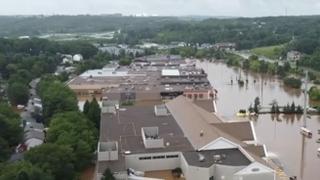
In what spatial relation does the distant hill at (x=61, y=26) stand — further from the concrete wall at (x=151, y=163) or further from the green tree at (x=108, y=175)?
the green tree at (x=108, y=175)

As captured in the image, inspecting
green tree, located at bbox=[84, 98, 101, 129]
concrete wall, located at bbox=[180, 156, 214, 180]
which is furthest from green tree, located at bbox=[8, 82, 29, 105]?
concrete wall, located at bbox=[180, 156, 214, 180]

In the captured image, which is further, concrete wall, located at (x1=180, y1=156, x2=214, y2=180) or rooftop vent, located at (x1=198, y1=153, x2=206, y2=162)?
rooftop vent, located at (x1=198, y1=153, x2=206, y2=162)

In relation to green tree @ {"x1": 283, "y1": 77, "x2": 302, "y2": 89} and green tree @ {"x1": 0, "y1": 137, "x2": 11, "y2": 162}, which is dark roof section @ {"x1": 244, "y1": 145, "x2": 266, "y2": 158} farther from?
green tree @ {"x1": 283, "y1": 77, "x2": 302, "y2": 89}

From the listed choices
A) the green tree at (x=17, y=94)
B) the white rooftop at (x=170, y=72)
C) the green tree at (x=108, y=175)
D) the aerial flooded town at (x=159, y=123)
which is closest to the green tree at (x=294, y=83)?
the aerial flooded town at (x=159, y=123)

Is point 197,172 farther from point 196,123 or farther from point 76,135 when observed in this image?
point 76,135

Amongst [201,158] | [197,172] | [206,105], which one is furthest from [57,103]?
[197,172]

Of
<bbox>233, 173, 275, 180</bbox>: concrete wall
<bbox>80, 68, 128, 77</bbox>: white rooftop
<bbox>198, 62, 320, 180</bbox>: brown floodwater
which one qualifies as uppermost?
<bbox>80, 68, 128, 77</bbox>: white rooftop
